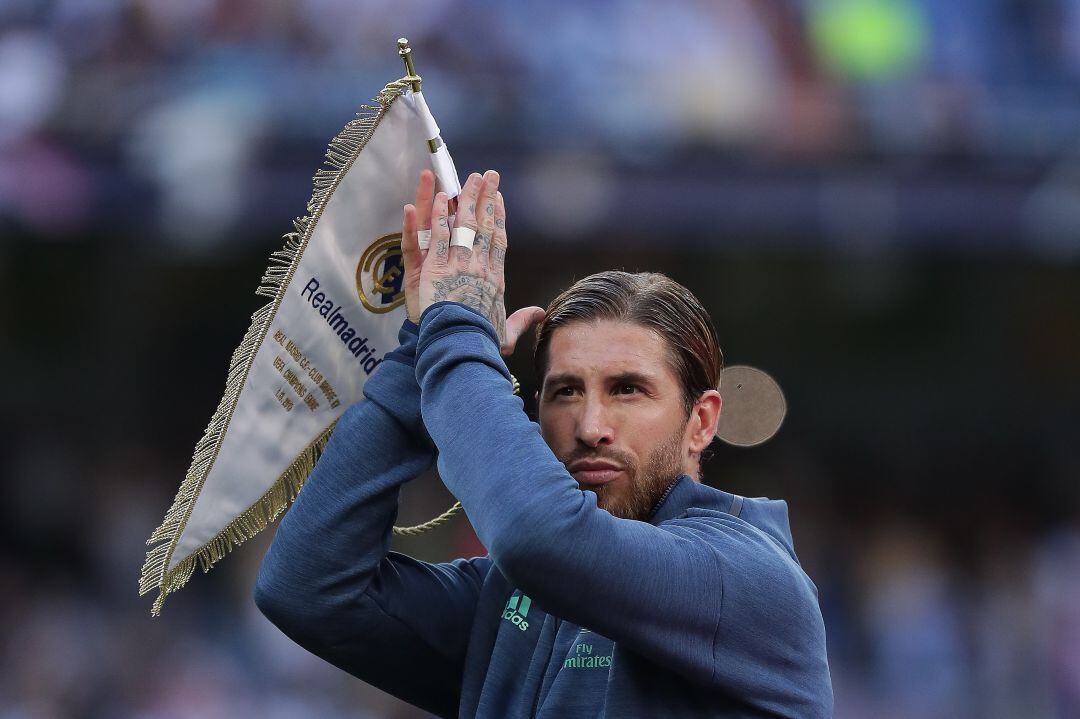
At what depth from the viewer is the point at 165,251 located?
11328 millimetres

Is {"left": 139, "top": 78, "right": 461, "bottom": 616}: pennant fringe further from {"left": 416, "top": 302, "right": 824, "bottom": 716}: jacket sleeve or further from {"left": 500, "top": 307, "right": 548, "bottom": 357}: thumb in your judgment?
{"left": 416, "top": 302, "right": 824, "bottom": 716}: jacket sleeve

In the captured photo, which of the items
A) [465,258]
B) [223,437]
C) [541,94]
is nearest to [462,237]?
[465,258]

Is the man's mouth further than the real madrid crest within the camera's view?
No

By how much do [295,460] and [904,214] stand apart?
320 inches

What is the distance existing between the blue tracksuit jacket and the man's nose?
0.17m

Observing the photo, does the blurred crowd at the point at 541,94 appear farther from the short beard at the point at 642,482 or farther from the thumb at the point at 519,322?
the short beard at the point at 642,482

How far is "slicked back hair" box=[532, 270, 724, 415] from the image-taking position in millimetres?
2578

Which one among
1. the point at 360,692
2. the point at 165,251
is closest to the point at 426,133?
the point at 360,692

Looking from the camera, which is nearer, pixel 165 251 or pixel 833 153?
pixel 833 153

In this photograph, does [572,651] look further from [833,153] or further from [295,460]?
[833,153]

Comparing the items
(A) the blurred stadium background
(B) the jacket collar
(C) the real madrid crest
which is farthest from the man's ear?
(A) the blurred stadium background

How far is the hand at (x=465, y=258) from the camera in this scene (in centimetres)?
245

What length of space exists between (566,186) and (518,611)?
7.38m

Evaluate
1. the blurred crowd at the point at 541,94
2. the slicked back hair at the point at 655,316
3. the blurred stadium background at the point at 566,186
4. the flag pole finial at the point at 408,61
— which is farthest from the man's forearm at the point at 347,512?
the blurred crowd at the point at 541,94
